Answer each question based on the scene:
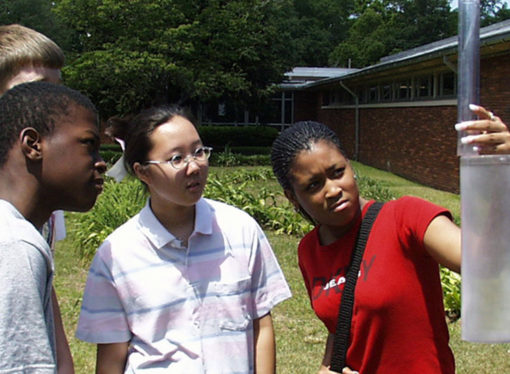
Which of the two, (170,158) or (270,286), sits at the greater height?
(170,158)

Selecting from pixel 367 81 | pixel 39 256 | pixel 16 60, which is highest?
pixel 367 81

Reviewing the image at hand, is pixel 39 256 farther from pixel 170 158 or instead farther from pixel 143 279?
pixel 170 158

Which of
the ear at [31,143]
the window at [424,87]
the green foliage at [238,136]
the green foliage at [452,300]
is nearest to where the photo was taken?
the ear at [31,143]

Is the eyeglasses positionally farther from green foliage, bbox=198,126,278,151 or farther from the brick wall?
green foliage, bbox=198,126,278,151

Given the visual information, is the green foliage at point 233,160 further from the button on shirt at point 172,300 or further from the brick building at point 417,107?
the button on shirt at point 172,300

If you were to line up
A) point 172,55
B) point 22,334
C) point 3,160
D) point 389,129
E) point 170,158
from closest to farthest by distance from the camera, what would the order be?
point 22,334 → point 3,160 → point 170,158 → point 389,129 → point 172,55

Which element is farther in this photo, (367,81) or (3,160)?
(367,81)

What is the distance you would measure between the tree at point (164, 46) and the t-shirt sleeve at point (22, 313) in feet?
72.1

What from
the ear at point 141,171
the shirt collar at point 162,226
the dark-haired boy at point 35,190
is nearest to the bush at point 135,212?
the shirt collar at point 162,226

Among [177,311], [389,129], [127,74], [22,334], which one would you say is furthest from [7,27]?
[127,74]

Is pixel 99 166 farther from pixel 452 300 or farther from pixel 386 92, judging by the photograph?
pixel 386 92

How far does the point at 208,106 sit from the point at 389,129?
55.0 ft

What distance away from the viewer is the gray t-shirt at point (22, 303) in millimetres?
1320

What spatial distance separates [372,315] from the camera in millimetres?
1927
